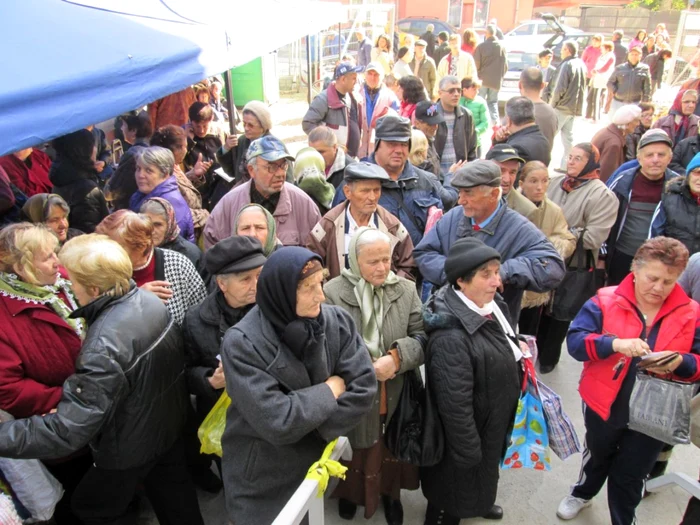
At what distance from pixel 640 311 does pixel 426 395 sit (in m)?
1.06

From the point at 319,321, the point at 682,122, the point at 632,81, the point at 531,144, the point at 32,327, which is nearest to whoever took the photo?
the point at 319,321

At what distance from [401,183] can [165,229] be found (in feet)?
5.05

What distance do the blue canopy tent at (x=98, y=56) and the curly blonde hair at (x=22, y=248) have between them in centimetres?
35

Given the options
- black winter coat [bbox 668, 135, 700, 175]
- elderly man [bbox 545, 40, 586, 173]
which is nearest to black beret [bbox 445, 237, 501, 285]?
black winter coat [bbox 668, 135, 700, 175]

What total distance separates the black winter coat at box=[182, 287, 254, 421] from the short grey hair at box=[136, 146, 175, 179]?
4.82ft

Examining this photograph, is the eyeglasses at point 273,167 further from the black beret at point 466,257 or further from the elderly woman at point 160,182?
the black beret at point 466,257

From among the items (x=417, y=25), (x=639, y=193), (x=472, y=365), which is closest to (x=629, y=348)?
(x=472, y=365)

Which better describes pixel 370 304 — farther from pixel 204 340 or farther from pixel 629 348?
pixel 629 348

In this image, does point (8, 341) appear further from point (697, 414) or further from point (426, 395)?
point (697, 414)

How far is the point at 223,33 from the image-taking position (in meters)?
4.23

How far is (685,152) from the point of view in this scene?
5.04 meters

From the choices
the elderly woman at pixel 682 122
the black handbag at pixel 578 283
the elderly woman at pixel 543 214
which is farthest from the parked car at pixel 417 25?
the black handbag at pixel 578 283

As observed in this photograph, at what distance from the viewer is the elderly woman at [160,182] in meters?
3.46

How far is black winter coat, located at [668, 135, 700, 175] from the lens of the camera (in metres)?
4.98
